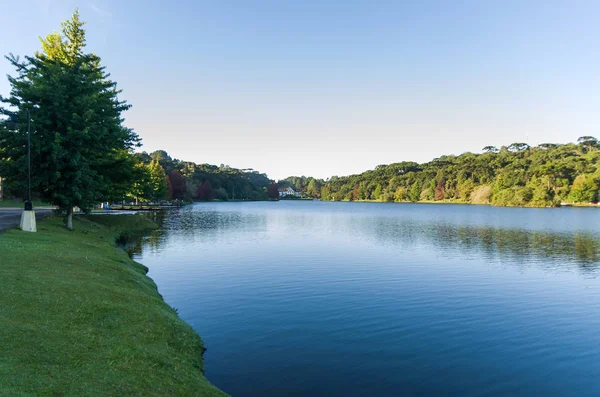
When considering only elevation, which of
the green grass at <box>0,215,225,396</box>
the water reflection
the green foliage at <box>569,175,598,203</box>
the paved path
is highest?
the green foliage at <box>569,175,598,203</box>

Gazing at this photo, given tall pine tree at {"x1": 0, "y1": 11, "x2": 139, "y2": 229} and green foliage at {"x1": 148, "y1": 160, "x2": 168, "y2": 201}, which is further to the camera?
green foliage at {"x1": 148, "y1": 160, "x2": 168, "y2": 201}

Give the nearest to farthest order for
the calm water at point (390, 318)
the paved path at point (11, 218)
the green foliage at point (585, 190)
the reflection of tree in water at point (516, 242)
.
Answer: the calm water at point (390, 318), the paved path at point (11, 218), the reflection of tree in water at point (516, 242), the green foliage at point (585, 190)

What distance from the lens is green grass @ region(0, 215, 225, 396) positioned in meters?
8.95

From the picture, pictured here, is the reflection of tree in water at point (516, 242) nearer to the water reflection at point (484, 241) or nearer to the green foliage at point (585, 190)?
the water reflection at point (484, 241)

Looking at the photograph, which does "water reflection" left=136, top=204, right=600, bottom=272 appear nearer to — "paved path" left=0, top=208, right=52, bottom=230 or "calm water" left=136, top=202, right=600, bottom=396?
"calm water" left=136, top=202, right=600, bottom=396

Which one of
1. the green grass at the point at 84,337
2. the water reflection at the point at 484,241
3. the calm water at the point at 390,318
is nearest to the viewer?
the green grass at the point at 84,337

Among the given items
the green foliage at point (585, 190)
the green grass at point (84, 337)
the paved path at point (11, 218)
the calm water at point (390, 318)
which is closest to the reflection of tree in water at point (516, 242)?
the calm water at point (390, 318)

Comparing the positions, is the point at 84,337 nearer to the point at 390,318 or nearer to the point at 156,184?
the point at 390,318

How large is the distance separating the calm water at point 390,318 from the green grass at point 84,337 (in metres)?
2.31

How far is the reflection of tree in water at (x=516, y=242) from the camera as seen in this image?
42.0m

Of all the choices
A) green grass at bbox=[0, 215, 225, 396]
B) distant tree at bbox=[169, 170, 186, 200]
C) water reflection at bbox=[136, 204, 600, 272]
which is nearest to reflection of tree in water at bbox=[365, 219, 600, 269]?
water reflection at bbox=[136, 204, 600, 272]

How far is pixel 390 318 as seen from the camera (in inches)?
819

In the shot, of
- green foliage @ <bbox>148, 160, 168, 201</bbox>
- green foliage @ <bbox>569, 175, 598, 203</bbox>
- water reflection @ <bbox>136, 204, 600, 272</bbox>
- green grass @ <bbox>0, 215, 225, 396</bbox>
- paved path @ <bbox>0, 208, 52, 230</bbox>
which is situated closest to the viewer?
green grass @ <bbox>0, 215, 225, 396</bbox>

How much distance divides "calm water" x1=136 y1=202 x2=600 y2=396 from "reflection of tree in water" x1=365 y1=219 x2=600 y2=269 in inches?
28.0
